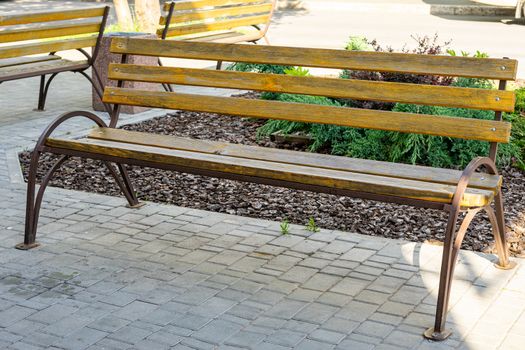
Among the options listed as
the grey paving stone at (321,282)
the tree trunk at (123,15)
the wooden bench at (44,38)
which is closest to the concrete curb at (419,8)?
the tree trunk at (123,15)

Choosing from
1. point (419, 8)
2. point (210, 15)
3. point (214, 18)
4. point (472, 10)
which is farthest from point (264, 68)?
point (419, 8)

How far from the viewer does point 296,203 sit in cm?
642

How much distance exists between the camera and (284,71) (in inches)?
360

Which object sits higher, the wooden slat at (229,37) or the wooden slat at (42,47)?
the wooden slat at (42,47)

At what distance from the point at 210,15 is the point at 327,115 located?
592 centimetres

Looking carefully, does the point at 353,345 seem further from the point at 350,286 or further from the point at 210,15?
the point at 210,15

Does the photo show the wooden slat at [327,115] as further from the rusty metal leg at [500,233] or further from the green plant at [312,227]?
the green plant at [312,227]

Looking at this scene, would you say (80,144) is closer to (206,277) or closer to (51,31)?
(206,277)

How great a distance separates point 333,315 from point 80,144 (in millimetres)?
1860

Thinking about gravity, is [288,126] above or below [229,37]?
below

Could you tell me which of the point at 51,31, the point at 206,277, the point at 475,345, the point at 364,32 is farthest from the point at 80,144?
the point at 364,32

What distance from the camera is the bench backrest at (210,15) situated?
1020 centimetres

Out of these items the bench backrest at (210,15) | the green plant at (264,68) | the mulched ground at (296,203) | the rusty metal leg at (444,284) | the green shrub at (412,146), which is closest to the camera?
the rusty metal leg at (444,284)

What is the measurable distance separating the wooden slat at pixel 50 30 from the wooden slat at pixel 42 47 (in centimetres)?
8
